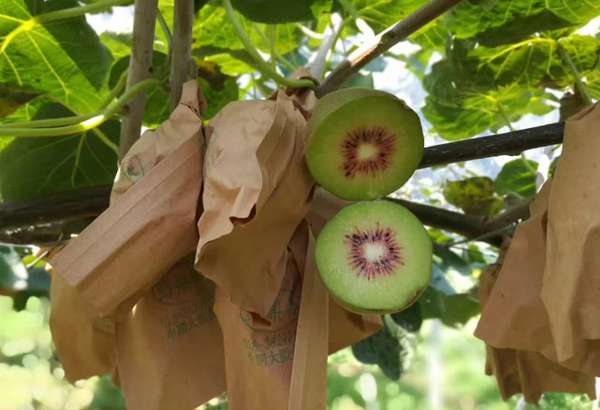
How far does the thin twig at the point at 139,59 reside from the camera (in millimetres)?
815

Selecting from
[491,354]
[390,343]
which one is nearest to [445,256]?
[390,343]

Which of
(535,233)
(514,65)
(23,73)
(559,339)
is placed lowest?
(559,339)

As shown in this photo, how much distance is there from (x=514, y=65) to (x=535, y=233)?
0.47 m

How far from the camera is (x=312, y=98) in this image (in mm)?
727

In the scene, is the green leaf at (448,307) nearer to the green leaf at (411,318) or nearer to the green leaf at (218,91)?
the green leaf at (411,318)

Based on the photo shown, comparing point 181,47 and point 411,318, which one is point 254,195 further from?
point 411,318

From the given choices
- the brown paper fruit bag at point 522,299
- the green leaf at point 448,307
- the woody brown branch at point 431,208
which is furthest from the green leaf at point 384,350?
the brown paper fruit bag at point 522,299

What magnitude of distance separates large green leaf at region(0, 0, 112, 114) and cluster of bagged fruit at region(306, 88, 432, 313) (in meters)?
0.41

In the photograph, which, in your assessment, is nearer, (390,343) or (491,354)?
(491,354)

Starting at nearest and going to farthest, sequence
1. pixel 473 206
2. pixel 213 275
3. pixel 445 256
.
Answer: pixel 213 275
pixel 473 206
pixel 445 256

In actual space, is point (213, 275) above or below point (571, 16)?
below

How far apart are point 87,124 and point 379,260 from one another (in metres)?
0.33

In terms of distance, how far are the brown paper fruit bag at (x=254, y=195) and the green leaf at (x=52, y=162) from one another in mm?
428

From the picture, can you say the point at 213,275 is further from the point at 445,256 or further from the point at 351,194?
the point at 445,256
